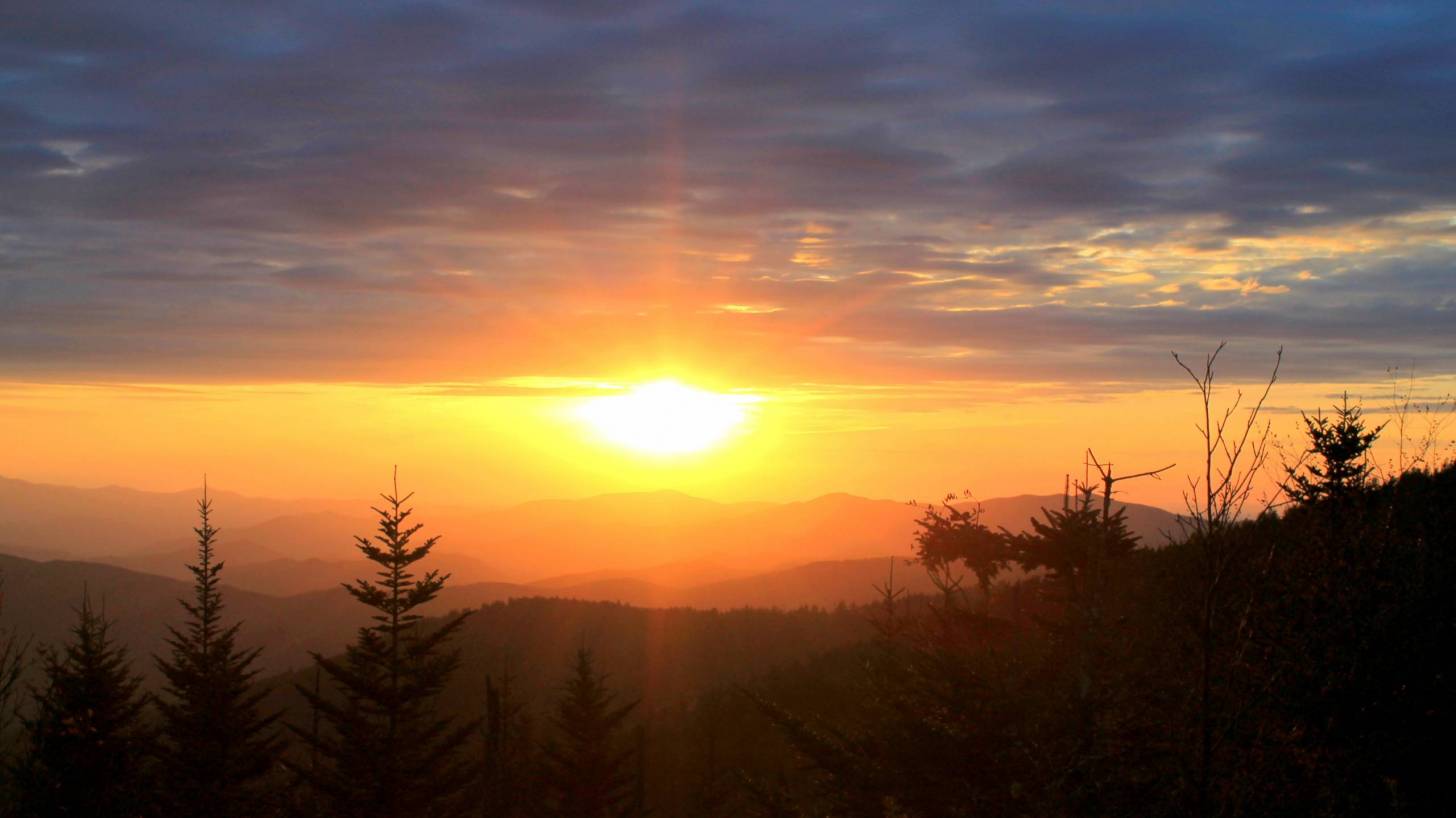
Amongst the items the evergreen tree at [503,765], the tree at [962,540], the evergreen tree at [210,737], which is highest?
the tree at [962,540]

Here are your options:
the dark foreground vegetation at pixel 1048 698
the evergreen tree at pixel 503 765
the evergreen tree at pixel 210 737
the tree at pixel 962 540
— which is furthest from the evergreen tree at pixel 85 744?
the tree at pixel 962 540

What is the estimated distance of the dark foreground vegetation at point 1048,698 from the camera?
34.0 ft

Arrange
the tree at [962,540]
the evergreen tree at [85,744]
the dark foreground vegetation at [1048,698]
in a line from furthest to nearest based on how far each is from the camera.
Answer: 1. the tree at [962,540]
2. the evergreen tree at [85,744]
3. the dark foreground vegetation at [1048,698]

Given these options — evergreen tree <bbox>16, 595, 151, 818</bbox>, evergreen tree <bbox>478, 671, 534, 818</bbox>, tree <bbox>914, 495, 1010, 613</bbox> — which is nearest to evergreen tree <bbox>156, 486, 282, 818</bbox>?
evergreen tree <bbox>16, 595, 151, 818</bbox>

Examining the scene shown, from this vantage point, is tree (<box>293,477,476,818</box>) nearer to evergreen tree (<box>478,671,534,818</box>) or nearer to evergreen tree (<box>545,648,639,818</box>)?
evergreen tree (<box>545,648,639,818</box>)

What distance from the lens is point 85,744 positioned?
23484mm

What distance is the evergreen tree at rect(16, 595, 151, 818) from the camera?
2106cm

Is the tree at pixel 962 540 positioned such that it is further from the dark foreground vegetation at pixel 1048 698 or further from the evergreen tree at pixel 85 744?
the evergreen tree at pixel 85 744

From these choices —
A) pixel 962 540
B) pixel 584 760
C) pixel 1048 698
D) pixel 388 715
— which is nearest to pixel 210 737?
pixel 388 715

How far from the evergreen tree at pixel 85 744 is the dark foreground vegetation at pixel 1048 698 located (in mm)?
82

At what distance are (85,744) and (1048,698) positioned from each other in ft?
75.1

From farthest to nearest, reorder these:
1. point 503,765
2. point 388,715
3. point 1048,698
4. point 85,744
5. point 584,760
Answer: point 503,765
point 584,760
point 388,715
point 85,744
point 1048,698

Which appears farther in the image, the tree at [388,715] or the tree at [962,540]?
the tree at [962,540]

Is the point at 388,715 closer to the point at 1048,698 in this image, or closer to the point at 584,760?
the point at 584,760
